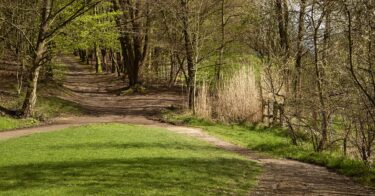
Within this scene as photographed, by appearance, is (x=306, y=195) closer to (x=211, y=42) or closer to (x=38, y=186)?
(x=38, y=186)

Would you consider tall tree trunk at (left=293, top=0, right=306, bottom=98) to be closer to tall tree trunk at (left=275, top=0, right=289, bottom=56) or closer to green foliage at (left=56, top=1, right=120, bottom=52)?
Result: tall tree trunk at (left=275, top=0, right=289, bottom=56)

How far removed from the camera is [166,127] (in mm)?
22297

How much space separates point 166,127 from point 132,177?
40.2ft

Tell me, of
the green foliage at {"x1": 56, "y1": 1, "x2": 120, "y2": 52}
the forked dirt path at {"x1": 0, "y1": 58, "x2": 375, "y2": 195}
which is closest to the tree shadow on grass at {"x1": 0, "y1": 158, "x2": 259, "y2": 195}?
the forked dirt path at {"x1": 0, "y1": 58, "x2": 375, "y2": 195}

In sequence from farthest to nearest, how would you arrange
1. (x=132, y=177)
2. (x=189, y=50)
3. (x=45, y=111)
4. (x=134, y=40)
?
(x=134, y=40) → (x=189, y=50) → (x=45, y=111) → (x=132, y=177)

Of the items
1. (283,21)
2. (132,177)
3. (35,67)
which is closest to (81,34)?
(35,67)

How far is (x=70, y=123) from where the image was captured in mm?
22969

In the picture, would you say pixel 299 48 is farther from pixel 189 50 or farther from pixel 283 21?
pixel 189 50

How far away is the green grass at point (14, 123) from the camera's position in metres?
20.6

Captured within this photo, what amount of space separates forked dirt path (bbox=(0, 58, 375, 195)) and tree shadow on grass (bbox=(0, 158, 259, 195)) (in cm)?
78

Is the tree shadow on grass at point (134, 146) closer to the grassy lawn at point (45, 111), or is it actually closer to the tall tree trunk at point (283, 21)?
the grassy lawn at point (45, 111)

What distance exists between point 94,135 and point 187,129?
5303 mm

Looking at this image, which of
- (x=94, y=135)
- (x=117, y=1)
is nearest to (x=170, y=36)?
(x=117, y=1)

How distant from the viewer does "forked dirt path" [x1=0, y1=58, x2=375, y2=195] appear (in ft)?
34.9
